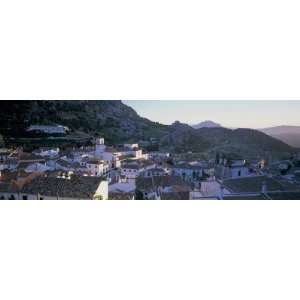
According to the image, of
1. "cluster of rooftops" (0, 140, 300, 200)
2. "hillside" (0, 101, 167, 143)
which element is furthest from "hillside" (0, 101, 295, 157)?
"cluster of rooftops" (0, 140, 300, 200)

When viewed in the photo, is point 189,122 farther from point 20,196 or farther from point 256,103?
point 20,196

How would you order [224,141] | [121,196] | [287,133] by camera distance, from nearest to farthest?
[121,196] < [287,133] < [224,141]

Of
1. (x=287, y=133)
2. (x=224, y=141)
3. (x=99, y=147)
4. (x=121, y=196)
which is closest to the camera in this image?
(x=121, y=196)

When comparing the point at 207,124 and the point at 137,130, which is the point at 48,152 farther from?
the point at 207,124

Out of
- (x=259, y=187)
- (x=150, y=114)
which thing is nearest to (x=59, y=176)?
(x=150, y=114)

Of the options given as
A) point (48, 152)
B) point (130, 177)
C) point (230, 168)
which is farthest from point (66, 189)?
point (230, 168)

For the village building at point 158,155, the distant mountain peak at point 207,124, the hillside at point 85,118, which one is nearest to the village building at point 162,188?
the village building at point 158,155

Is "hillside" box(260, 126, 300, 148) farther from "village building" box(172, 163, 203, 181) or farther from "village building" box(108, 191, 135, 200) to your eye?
"village building" box(108, 191, 135, 200)
